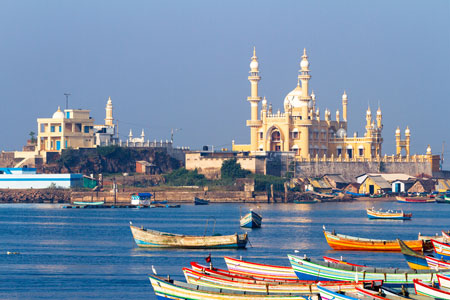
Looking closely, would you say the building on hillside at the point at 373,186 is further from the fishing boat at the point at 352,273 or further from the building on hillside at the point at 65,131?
the fishing boat at the point at 352,273

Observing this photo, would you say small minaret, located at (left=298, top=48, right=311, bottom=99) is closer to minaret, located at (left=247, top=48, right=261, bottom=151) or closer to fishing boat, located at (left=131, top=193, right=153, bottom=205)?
minaret, located at (left=247, top=48, right=261, bottom=151)

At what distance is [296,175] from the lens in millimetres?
128000

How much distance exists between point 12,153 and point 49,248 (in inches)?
2844

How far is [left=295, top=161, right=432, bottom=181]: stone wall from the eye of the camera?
129 meters

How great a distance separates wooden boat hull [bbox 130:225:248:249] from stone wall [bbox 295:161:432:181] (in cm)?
6922

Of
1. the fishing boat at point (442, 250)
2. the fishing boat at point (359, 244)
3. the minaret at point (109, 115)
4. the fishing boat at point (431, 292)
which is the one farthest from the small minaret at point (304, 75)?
the fishing boat at point (431, 292)

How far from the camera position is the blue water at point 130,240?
46.6 metres

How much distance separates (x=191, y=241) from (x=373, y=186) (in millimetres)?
72814

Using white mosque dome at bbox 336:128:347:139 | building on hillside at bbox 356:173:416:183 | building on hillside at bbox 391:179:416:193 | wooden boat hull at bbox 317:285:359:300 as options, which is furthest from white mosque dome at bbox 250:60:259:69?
wooden boat hull at bbox 317:285:359:300

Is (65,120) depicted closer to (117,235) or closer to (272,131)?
(272,131)

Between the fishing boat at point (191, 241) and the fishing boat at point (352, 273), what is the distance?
716 inches

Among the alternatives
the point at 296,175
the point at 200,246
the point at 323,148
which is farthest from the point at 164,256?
the point at 323,148

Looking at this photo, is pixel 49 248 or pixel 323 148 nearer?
pixel 49 248

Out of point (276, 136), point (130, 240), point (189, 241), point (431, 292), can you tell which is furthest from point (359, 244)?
point (276, 136)
